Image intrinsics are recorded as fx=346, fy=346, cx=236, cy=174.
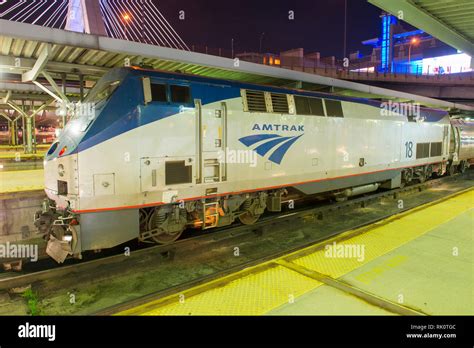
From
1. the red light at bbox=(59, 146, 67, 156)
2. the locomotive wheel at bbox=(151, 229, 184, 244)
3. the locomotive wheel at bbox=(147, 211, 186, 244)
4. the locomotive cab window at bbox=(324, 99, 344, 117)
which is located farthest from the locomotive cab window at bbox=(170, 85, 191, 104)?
the locomotive cab window at bbox=(324, 99, 344, 117)

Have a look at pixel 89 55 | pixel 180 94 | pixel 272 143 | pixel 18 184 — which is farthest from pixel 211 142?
pixel 18 184

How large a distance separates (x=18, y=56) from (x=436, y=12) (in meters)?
11.0

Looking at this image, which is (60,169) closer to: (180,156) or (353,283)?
(180,156)

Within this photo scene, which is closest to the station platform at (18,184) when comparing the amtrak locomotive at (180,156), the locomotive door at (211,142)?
the amtrak locomotive at (180,156)

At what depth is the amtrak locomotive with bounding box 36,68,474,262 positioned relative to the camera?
237 inches

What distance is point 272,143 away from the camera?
28.1 feet

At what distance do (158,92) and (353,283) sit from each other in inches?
194

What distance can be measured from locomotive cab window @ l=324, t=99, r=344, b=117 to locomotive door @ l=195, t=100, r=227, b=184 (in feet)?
12.6

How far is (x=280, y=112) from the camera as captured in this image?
8.68 meters

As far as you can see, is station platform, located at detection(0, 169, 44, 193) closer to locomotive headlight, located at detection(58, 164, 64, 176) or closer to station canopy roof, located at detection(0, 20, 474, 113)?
station canopy roof, located at detection(0, 20, 474, 113)

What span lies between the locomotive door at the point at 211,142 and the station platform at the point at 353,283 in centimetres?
217
